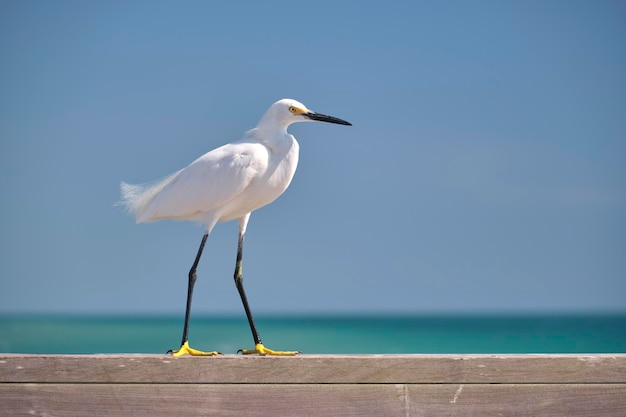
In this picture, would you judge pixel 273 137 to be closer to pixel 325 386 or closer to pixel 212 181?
pixel 212 181

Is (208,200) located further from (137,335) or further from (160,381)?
(137,335)

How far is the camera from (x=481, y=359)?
3.85 metres

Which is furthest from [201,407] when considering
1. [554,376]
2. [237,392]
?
[554,376]

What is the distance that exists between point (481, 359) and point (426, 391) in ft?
0.88

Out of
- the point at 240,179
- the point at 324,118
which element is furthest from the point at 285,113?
the point at 240,179

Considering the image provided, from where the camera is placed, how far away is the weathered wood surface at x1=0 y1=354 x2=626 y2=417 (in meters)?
3.84

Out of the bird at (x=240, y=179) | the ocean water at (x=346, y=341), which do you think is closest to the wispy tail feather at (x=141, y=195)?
the bird at (x=240, y=179)

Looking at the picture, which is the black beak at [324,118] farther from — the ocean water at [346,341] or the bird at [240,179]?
the ocean water at [346,341]

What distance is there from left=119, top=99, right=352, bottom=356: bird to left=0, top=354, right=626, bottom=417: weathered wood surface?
4.93ft

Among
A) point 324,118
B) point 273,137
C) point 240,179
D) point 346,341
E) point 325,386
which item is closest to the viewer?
point 325,386

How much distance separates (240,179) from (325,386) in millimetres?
1987

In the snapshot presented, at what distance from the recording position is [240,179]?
555 cm

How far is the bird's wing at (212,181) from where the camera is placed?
220 inches

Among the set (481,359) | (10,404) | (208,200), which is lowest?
(10,404)
